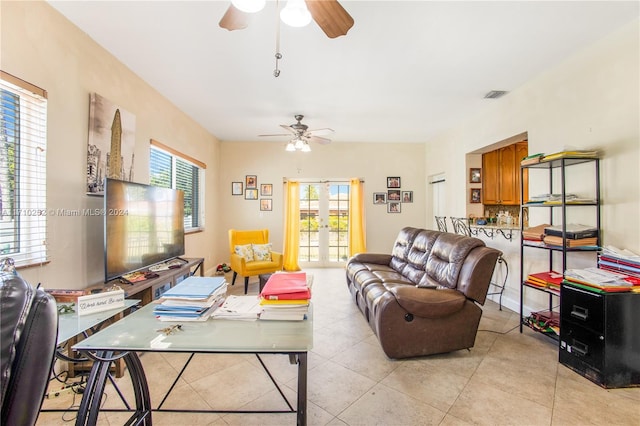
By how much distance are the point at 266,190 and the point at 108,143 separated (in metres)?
3.20

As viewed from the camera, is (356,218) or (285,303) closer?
(285,303)

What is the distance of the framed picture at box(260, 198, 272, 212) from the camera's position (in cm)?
554

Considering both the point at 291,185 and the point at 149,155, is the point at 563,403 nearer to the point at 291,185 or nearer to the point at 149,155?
the point at 149,155

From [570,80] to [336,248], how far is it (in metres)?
4.21

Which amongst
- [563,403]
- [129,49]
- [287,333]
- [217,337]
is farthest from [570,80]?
[129,49]

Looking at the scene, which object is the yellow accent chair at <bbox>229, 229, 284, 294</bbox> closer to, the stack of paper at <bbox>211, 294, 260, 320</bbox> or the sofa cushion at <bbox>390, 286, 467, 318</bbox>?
the sofa cushion at <bbox>390, 286, 467, 318</bbox>

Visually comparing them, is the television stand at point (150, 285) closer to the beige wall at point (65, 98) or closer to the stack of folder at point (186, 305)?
the beige wall at point (65, 98)

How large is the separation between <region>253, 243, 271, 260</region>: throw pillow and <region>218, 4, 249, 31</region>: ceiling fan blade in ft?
10.8

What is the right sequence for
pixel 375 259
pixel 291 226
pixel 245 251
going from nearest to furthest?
pixel 375 259 → pixel 245 251 → pixel 291 226

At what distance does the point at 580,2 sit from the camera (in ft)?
6.09

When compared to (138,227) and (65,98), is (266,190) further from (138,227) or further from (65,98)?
(65,98)

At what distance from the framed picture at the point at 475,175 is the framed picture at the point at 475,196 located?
14 cm

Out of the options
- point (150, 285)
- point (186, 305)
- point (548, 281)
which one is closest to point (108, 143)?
point (150, 285)

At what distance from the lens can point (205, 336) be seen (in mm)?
1108
